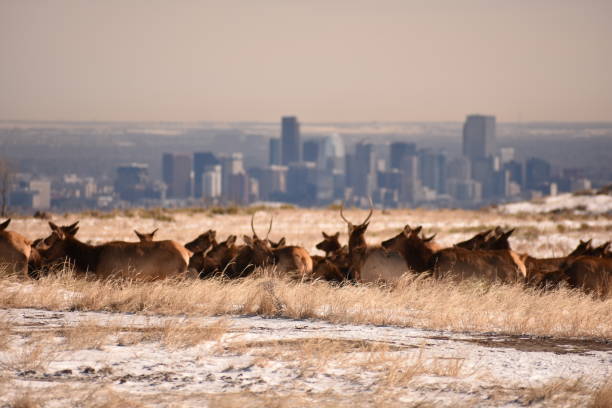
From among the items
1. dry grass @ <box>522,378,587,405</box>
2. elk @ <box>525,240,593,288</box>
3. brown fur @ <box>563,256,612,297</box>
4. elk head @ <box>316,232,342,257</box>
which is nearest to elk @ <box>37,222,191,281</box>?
elk head @ <box>316,232,342,257</box>

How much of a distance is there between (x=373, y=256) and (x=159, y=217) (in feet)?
74.1

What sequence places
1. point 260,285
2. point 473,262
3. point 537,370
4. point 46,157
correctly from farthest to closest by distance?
1. point 46,157
2. point 473,262
3. point 260,285
4. point 537,370

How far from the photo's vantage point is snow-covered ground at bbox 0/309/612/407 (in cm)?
665

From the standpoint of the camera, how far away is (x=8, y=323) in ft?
29.8

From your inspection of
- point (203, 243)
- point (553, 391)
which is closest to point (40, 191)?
point (203, 243)

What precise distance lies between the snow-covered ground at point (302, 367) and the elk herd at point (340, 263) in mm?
3415

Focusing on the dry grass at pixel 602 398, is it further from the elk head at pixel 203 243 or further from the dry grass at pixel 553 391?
the elk head at pixel 203 243

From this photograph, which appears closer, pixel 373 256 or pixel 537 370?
pixel 537 370

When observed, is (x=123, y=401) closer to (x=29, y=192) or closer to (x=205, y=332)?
(x=205, y=332)

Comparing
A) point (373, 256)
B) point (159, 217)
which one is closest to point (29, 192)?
point (159, 217)

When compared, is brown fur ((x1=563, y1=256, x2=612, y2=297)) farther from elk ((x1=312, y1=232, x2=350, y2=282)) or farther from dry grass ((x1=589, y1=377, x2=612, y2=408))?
dry grass ((x1=589, y1=377, x2=612, y2=408))

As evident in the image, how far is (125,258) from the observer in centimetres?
1274

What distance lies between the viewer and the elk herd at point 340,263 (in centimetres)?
1267

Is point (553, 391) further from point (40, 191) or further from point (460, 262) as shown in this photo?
point (40, 191)
